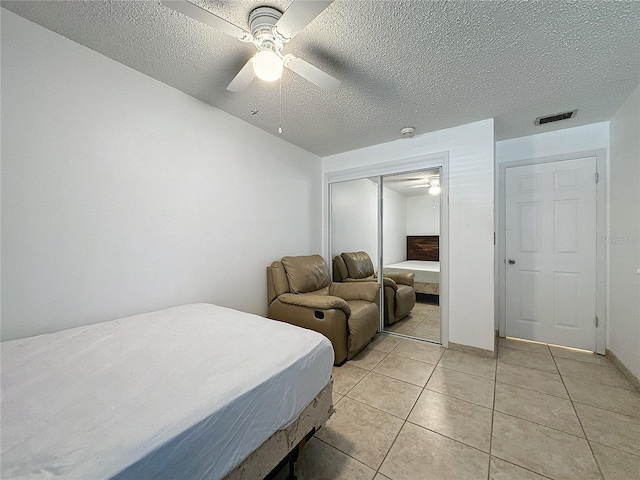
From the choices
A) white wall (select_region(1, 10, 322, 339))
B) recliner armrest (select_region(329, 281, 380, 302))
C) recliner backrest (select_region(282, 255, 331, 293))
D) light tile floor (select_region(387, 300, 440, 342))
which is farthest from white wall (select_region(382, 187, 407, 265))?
white wall (select_region(1, 10, 322, 339))

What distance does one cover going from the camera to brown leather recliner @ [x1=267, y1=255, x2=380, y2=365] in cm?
226

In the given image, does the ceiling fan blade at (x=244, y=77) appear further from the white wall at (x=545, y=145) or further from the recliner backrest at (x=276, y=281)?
the white wall at (x=545, y=145)

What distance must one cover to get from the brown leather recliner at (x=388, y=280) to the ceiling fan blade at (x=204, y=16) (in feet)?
8.39

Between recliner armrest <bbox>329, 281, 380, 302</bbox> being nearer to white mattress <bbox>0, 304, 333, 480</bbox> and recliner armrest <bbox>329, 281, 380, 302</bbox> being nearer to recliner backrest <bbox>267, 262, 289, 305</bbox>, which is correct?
recliner backrest <bbox>267, 262, 289, 305</bbox>

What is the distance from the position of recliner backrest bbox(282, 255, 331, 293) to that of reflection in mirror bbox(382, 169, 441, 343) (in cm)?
83

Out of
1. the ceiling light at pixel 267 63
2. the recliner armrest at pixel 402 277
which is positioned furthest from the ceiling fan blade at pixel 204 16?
the recliner armrest at pixel 402 277

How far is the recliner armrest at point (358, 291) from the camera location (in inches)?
111

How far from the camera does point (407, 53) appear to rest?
1.59m

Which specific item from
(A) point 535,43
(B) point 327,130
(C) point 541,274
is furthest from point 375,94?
(C) point 541,274

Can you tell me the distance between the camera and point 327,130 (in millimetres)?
2738

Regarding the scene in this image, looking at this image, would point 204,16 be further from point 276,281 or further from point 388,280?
point 388,280

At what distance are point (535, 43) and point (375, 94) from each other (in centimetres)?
101

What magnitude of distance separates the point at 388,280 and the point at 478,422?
174 cm

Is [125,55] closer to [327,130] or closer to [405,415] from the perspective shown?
[327,130]
